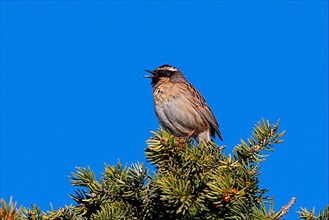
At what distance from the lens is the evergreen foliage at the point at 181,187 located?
435 centimetres

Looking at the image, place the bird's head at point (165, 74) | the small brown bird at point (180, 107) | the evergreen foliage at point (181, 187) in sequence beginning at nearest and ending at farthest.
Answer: the evergreen foliage at point (181, 187) → the small brown bird at point (180, 107) → the bird's head at point (165, 74)

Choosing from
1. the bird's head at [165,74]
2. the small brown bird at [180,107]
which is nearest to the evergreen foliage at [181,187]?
the small brown bird at [180,107]

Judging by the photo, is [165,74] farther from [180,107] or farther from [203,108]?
[203,108]

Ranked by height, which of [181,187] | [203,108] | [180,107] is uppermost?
[203,108]

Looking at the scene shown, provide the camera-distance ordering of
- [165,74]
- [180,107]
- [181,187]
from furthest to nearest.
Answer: [165,74]
[180,107]
[181,187]

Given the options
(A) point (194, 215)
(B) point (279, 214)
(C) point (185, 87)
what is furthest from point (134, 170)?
(C) point (185, 87)

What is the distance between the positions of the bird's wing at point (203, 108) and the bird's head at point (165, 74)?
278 millimetres

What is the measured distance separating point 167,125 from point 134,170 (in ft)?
19.7

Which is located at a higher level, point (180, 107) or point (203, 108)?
point (203, 108)

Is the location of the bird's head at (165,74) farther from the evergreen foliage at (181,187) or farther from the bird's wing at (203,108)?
the evergreen foliage at (181,187)

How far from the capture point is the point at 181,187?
→ 4418 millimetres

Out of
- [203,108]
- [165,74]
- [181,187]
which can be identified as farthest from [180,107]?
[181,187]

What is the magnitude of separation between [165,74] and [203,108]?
0.93 metres

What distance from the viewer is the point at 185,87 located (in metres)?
11.5
